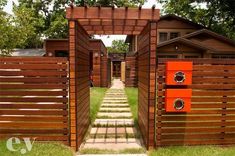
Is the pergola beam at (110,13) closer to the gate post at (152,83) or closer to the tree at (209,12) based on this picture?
the gate post at (152,83)

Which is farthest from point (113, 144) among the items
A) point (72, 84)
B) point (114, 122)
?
point (114, 122)

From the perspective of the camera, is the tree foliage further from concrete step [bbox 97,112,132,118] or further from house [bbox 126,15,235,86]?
concrete step [bbox 97,112,132,118]

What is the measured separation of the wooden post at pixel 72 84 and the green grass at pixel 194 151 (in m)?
1.73

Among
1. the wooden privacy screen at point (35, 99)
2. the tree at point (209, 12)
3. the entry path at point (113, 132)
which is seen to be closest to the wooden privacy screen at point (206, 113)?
the entry path at point (113, 132)

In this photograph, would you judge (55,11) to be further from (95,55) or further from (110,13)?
(110,13)

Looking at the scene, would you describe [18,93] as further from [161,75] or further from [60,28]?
[60,28]

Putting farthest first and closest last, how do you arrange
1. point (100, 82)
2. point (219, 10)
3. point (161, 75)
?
point (219, 10)
point (100, 82)
point (161, 75)

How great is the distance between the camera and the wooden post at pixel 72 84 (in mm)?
6176

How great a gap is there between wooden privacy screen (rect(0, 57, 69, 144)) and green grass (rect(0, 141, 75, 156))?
22 centimetres

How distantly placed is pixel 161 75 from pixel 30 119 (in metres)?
3.10

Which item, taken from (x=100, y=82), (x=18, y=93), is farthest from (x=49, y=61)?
(x=100, y=82)

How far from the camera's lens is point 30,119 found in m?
6.40

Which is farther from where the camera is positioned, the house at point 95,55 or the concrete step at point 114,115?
the house at point 95,55

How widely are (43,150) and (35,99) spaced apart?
1145mm
